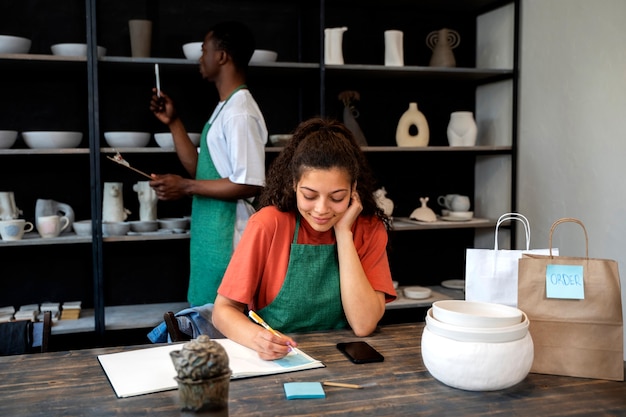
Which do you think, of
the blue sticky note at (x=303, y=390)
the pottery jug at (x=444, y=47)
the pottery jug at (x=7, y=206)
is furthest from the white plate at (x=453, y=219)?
the blue sticky note at (x=303, y=390)

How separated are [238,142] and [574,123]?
5.35 feet

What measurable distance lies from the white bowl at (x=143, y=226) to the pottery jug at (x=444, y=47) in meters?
1.74

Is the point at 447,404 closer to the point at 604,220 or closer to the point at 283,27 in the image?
the point at 604,220

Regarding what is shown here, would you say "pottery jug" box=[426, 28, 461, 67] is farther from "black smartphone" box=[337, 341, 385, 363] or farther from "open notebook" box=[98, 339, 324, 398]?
"open notebook" box=[98, 339, 324, 398]

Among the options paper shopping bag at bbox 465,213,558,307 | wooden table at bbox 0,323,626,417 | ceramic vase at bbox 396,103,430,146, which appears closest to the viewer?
wooden table at bbox 0,323,626,417

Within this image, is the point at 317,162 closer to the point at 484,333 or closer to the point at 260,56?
the point at 484,333

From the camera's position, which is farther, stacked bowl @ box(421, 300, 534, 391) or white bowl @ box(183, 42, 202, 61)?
white bowl @ box(183, 42, 202, 61)

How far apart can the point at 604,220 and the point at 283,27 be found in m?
1.93

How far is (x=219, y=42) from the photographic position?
2.73 m

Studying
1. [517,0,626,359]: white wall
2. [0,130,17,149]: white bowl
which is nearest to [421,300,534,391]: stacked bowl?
[517,0,626,359]: white wall

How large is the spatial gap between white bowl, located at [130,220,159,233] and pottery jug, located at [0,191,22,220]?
1.75 ft

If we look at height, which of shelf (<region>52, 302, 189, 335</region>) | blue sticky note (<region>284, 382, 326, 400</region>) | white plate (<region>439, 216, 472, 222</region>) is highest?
white plate (<region>439, 216, 472, 222</region>)

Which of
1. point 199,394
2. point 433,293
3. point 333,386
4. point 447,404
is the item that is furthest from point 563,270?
point 433,293

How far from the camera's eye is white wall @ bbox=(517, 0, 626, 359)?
2.77m
